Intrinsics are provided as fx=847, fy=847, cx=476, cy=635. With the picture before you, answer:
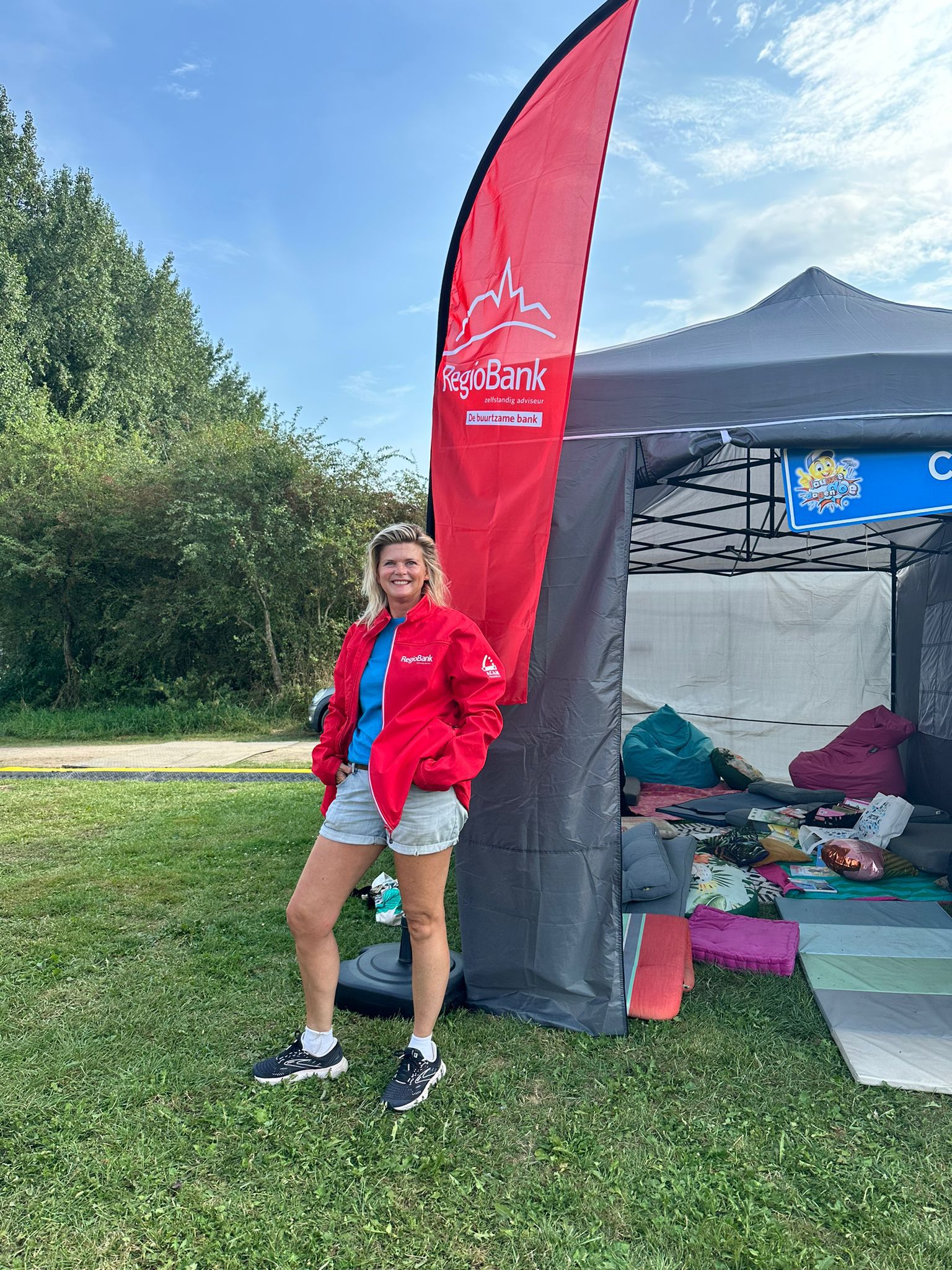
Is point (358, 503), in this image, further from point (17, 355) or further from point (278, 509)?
point (17, 355)

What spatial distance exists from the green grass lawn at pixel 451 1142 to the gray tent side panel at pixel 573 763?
229mm

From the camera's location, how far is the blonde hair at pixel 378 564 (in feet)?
8.68

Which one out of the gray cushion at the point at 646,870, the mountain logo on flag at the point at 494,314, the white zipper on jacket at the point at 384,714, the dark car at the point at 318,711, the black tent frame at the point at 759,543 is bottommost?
the gray cushion at the point at 646,870

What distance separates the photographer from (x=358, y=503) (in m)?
12.3

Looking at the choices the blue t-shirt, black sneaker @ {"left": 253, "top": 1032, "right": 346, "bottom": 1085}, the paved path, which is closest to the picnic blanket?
black sneaker @ {"left": 253, "top": 1032, "right": 346, "bottom": 1085}

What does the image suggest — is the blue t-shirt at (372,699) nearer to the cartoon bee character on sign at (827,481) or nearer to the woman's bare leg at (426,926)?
the woman's bare leg at (426,926)

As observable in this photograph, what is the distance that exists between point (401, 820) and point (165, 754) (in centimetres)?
843

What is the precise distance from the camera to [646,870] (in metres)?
4.20

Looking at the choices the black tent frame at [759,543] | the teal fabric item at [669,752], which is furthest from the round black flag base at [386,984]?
the teal fabric item at [669,752]

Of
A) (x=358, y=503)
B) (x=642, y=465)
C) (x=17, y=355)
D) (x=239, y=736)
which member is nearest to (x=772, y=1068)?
(x=642, y=465)

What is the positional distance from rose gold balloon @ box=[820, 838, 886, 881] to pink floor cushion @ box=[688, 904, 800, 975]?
100 cm

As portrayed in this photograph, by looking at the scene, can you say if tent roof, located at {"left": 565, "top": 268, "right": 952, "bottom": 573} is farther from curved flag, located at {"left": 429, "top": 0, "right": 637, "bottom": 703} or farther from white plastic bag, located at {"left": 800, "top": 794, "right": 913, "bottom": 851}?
white plastic bag, located at {"left": 800, "top": 794, "right": 913, "bottom": 851}

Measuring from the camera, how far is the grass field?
11.6 m

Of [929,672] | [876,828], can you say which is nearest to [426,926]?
[876,828]
